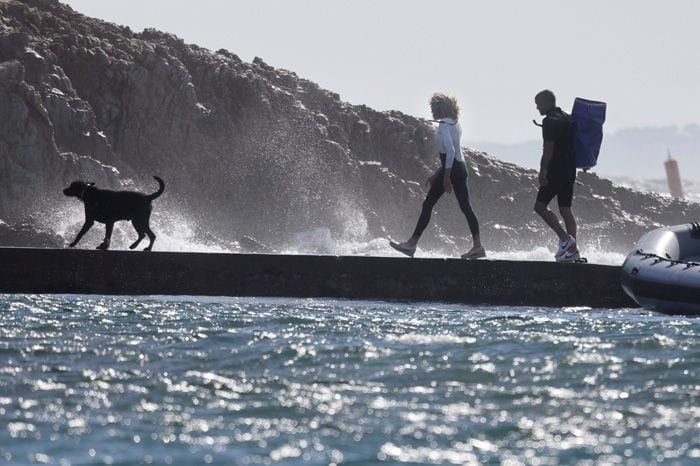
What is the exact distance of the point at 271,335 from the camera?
32.4 feet

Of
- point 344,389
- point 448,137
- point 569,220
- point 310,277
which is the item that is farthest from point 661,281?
point 344,389

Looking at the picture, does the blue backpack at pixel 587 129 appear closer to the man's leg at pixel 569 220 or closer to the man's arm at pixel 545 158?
the man's arm at pixel 545 158

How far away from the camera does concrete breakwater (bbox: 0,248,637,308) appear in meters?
13.6

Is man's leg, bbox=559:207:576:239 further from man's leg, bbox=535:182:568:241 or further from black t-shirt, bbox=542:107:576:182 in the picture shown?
black t-shirt, bbox=542:107:576:182

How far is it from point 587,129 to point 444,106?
62.7 inches

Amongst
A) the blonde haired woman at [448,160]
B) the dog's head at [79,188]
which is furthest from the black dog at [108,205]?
the blonde haired woman at [448,160]

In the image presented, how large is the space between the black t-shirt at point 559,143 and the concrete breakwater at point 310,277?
102 centimetres

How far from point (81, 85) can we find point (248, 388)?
251ft

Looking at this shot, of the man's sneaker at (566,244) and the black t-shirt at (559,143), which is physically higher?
the black t-shirt at (559,143)

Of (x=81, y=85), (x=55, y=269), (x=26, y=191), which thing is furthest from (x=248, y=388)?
(x=81, y=85)

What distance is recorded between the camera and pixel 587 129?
13414 millimetres

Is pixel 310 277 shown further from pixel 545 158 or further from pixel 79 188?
pixel 79 188

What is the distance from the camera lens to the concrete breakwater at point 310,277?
13641 mm

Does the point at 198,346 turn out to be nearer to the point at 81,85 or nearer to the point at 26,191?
the point at 26,191
